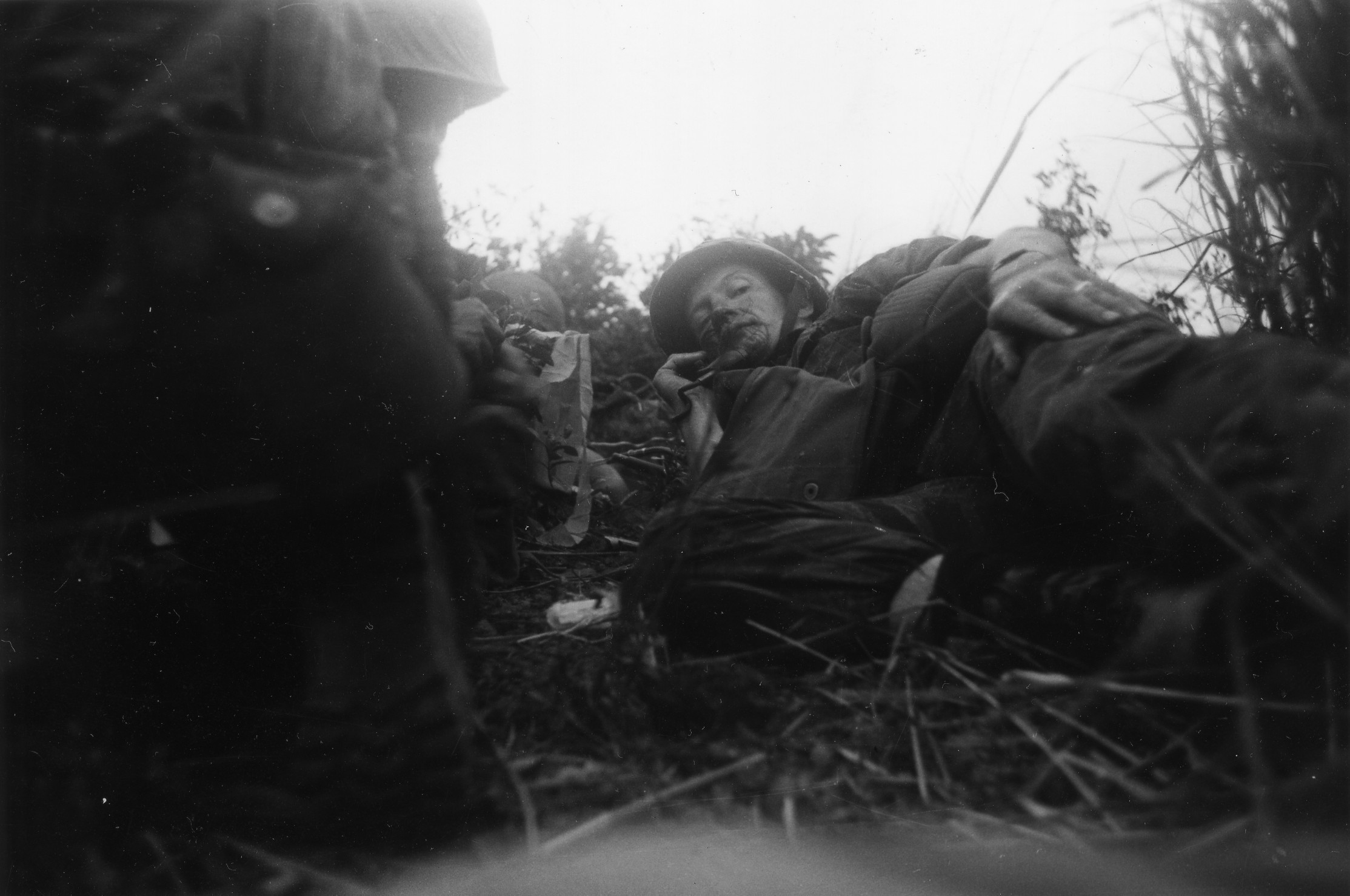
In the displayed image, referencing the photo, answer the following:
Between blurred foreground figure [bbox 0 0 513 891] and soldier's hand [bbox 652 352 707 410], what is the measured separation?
0.42 m

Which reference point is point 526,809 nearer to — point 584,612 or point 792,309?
point 584,612

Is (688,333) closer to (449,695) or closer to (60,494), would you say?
(449,695)

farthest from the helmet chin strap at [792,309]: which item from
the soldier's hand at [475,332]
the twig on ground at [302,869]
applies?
the twig on ground at [302,869]

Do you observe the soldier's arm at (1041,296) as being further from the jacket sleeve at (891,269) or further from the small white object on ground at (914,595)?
the small white object on ground at (914,595)

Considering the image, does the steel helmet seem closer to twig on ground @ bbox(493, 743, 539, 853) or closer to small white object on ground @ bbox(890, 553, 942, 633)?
small white object on ground @ bbox(890, 553, 942, 633)

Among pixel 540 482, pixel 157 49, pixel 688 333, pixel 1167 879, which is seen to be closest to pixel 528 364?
pixel 540 482

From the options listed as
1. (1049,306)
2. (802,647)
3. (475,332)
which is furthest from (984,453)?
(475,332)

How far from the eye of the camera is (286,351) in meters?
1.14

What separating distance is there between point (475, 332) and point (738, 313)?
554 millimetres

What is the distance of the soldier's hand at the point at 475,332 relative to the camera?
1.24 m

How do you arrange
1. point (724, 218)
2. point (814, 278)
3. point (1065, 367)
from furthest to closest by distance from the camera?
1. point (814, 278)
2. point (724, 218)
3. point (1065, 367)

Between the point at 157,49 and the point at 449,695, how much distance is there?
2.89ft

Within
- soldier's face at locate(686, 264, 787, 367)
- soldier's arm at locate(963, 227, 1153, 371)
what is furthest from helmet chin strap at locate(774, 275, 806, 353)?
soldier's arm at locate(963, 227, 1153, 371)

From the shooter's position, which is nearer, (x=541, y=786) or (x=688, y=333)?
(x=541, y=786)
